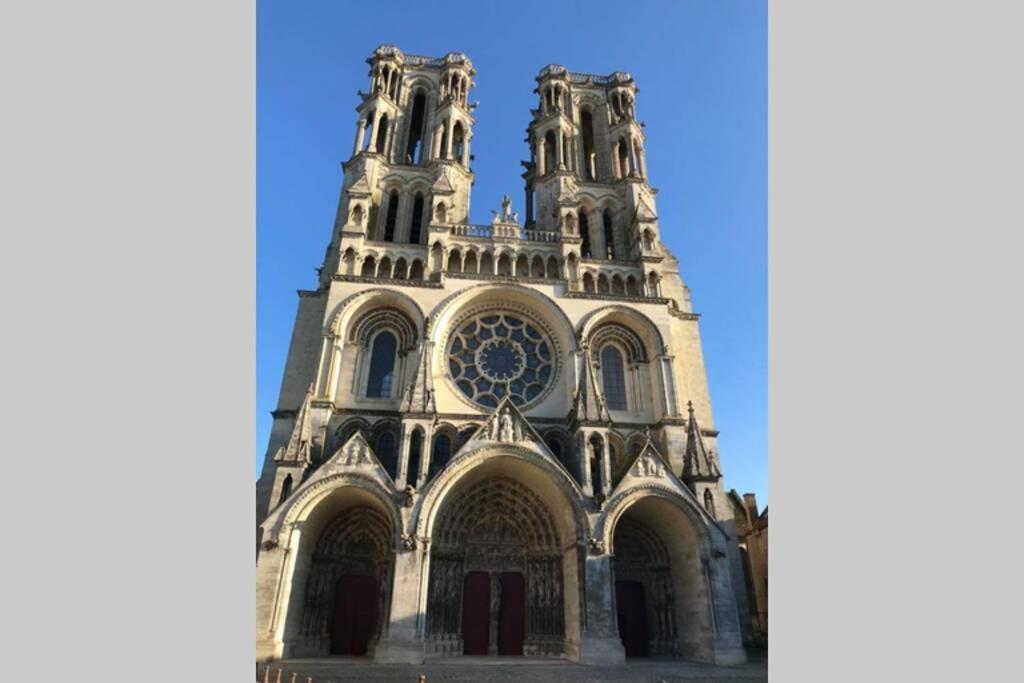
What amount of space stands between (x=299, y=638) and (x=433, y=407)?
8015 mm

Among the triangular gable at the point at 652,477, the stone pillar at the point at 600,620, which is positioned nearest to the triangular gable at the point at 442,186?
the triangular gable at the point at 652,477

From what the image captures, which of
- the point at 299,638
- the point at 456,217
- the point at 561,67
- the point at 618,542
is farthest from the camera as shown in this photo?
the point at 561,67

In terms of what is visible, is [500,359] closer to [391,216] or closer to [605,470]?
[605,470]

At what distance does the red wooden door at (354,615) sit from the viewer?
18172mm

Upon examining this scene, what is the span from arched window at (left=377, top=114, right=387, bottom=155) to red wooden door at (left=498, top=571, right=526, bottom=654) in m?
20.9

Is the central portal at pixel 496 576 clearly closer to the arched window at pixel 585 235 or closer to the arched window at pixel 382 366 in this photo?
the arched window at pixel 382 366

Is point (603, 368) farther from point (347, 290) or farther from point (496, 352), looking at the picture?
point (347, 290)

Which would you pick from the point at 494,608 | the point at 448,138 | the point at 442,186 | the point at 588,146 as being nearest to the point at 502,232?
the point at 442,186

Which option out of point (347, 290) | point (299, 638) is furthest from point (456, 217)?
point (299, 638)

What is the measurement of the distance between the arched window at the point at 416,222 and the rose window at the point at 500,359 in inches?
235

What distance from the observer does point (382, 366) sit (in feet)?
72.9

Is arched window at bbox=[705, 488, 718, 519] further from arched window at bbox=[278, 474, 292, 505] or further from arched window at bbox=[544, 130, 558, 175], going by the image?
arched window at bbox=[544, 130, 558, 175]

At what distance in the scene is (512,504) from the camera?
19.7 meters

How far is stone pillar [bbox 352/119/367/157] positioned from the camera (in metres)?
27.9
